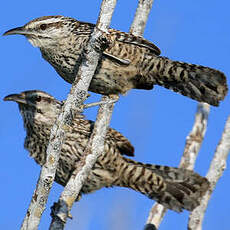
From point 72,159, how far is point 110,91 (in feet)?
2.50

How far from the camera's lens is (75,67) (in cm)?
441

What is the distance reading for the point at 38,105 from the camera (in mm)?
5160

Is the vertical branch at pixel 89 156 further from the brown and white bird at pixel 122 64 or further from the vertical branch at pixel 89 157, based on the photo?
the brown and white bird at pixel 122 64

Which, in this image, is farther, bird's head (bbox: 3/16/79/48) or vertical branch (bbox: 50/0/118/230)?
bird's head (bbox: 3/16/79/48)

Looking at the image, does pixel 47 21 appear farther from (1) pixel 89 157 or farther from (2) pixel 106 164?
(2) pixel 106 164

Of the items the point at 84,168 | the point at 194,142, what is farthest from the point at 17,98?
the point at 194,142

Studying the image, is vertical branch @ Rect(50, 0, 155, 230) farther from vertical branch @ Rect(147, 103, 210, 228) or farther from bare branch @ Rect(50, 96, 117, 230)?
vertical branch @ Rect(147, 103, 210, 228)

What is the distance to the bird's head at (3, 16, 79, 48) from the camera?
4.62m

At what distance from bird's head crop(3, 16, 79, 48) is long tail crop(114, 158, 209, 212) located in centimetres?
143

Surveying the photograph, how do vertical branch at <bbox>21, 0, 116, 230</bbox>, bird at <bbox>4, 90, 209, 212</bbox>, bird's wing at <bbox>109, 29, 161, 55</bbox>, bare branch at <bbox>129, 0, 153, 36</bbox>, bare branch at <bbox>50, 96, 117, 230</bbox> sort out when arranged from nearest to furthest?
1. vertical branch at <bbox>21, 0, 116, 230</bbox>
2. bare branch at <bbox>50, 96, 117, 230</bbox>
3. bird's wing at <bbox>109, 29, 161, 55</bbox>
4. bare branch at <bbox>129, 0, 153, 36</bbox>
5. bird at <bbox>4, 90, 209, 212</bbox>

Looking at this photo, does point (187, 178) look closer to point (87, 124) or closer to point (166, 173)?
point (166, 173)

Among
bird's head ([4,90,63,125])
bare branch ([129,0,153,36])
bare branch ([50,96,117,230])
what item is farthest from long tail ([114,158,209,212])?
bare branch ([129,0,153,36])

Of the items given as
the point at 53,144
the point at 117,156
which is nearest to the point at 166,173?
the point at 117,156

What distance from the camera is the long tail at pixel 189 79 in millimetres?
4328
